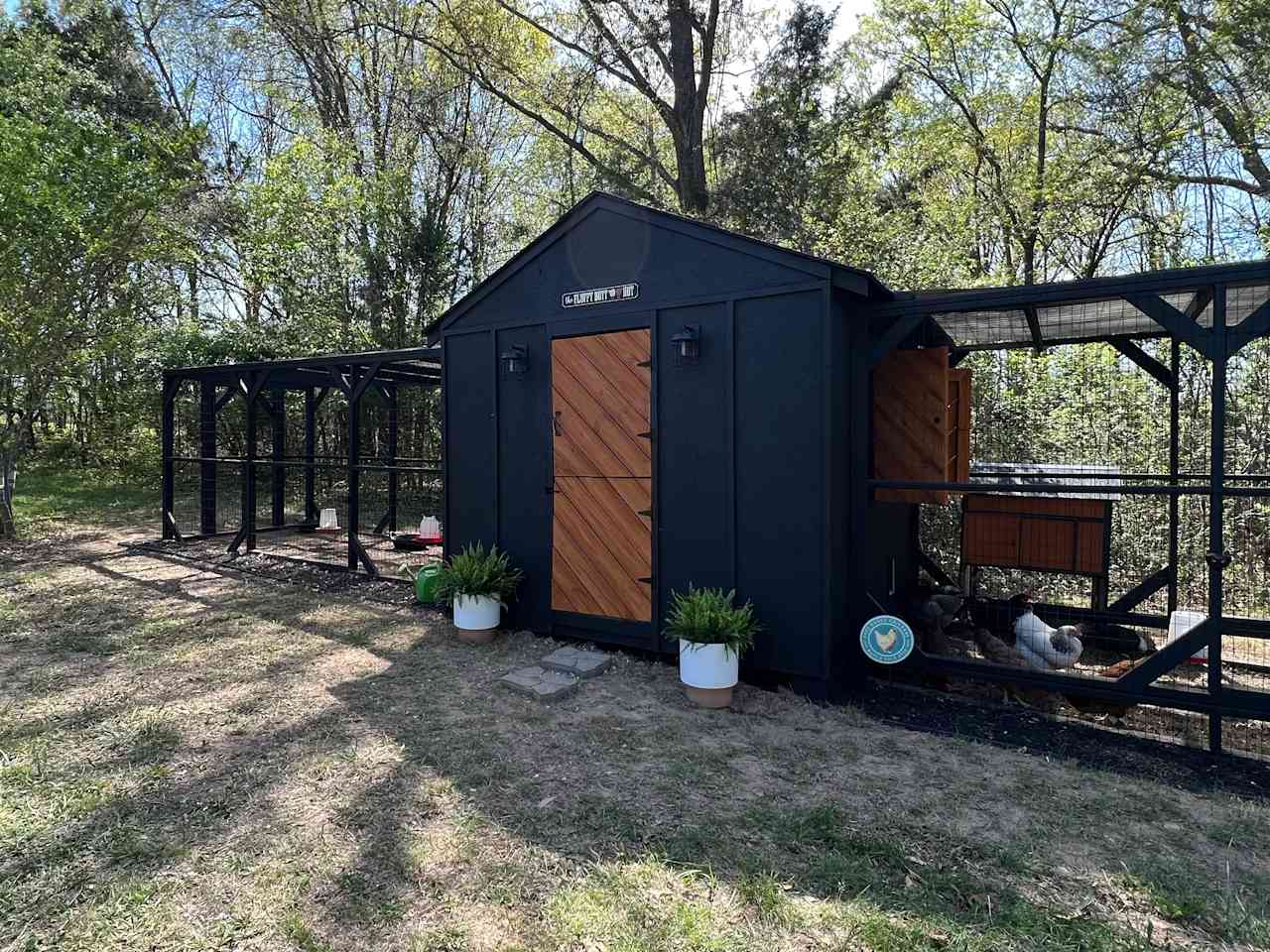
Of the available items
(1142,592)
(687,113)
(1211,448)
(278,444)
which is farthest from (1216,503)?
(687,113)

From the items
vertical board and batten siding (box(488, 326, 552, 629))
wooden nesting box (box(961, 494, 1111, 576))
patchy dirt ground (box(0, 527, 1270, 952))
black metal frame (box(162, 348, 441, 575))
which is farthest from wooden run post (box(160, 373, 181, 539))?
wooden nesting box (box(961, 494, 1111, 576))

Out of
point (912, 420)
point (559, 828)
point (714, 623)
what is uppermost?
point (912, 420)

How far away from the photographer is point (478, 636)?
5133 mm

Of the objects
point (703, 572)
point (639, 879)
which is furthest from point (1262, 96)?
point (639, 879)

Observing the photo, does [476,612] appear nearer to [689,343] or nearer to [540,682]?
[540,682]

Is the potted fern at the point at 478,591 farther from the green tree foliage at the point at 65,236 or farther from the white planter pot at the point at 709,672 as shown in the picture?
the green tree foliage at the point at 65,236

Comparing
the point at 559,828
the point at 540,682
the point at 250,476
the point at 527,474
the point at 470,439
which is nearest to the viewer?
the point at 559,828

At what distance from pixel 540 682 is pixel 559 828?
1547mm

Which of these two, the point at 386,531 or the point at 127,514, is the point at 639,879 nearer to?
the point at 386,531

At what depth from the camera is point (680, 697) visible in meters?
4.10

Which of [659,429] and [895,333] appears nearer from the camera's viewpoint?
[895,333]

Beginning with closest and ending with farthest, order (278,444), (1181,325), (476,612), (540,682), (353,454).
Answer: (1181,325) < (540,682) < (476,612) < (353,454) < (278,444)

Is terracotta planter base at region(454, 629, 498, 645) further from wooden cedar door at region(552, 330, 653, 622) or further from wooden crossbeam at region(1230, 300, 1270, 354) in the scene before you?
wooden crossbeam at region(1230, 300, 1270, 354)

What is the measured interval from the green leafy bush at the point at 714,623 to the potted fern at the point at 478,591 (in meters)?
1.51
